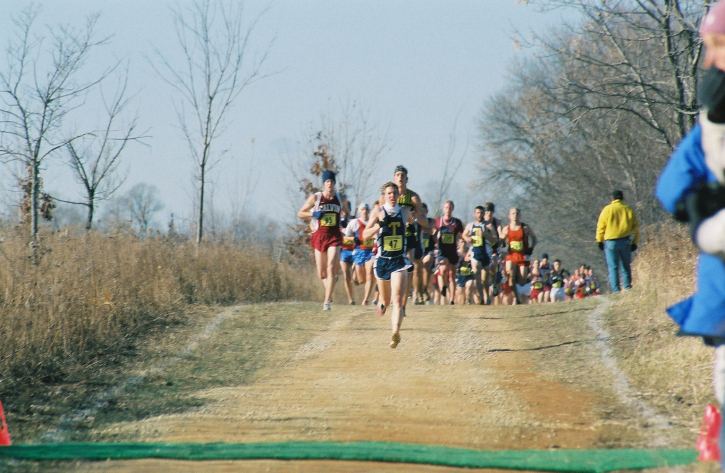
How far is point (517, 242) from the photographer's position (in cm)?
1572

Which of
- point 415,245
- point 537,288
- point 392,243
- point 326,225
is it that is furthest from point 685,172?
point 537,288

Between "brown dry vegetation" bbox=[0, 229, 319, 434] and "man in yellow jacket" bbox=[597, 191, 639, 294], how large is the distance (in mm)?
6946

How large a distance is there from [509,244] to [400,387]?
869 cm

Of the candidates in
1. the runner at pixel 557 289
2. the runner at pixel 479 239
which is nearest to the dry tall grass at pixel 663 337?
the runner at pixel 479 239

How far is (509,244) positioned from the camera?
52.0ft

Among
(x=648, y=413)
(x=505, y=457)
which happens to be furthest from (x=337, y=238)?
(x=505, y=457)

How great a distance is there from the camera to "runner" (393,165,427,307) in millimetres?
11273

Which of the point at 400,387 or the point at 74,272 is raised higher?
the point at 74,272

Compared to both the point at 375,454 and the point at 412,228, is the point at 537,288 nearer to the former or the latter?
the point at 412,228

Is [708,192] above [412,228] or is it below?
below

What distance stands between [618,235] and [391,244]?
5.52 meters

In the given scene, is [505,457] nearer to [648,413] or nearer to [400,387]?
[648,413]

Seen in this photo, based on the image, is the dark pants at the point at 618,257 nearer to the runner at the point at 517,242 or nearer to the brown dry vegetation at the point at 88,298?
the runner at the point at 517,242

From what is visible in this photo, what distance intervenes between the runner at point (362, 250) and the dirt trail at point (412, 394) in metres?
2.78
